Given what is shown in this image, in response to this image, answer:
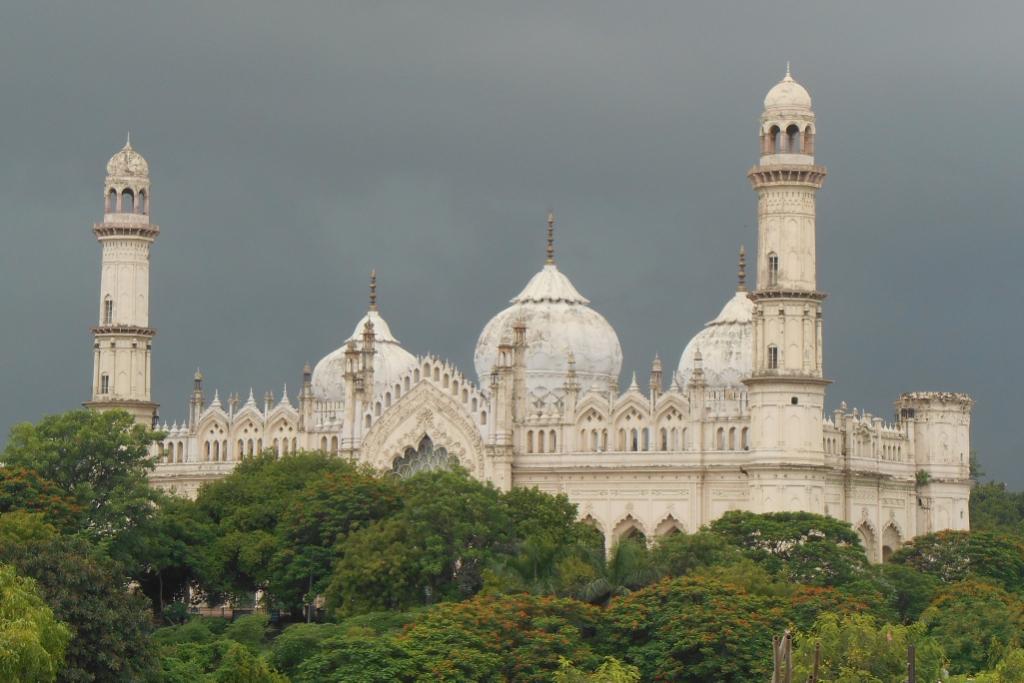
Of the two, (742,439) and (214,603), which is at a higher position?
(742,439)

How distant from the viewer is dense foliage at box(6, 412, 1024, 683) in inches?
2074

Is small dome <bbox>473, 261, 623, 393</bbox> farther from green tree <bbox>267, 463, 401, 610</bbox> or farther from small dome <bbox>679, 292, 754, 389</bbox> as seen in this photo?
green tree <bbox>267, 463, 401, 610</bbox>

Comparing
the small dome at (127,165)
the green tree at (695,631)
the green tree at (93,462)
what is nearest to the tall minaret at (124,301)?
the small dome at (127,165)

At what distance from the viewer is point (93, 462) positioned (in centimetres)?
7069

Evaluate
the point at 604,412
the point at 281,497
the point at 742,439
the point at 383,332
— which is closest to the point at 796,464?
the point at 742,439

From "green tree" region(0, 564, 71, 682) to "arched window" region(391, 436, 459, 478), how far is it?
110ft

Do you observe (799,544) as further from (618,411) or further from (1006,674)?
(1006,674)

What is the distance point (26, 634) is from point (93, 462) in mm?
26219

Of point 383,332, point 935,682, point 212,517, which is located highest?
point 383,332

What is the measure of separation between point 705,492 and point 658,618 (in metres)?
18.8

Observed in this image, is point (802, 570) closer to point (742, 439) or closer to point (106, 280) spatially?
point (742, 439)

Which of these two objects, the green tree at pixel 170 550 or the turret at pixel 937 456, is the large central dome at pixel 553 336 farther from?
the green tree at pixel 170 550

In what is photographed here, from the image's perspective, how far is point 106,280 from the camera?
8731 cm

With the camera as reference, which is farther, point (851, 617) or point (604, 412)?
point (604, 412)
